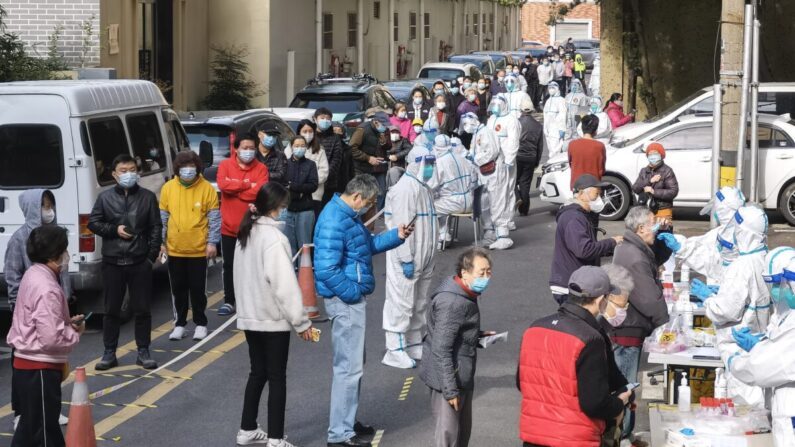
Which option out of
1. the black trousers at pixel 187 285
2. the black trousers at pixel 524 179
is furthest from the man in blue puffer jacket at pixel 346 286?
the black trousers at pixel 524 179

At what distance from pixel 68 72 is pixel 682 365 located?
16.5 m

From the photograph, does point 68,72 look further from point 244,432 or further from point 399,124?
point 244,432

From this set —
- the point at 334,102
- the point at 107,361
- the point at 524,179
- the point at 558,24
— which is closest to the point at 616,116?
the point at 524,179

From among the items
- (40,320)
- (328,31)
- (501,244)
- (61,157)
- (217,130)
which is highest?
(328,31)

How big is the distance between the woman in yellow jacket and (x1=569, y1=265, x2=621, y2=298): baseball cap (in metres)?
5.84

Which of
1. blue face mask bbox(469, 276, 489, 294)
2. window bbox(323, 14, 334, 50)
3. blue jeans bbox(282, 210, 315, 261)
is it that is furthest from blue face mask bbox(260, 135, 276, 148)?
window bbox(323, 14, 334, 50)

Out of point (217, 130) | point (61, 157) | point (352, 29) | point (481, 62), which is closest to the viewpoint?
point (61, 157)

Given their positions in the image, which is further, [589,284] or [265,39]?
[265,39]

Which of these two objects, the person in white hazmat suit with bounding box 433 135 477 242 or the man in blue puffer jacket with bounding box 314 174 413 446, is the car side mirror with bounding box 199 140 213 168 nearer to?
the person in white hazmat suit with bounding box 433 135 477 242

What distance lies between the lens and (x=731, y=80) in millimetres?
15477

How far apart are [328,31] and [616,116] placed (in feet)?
55.5

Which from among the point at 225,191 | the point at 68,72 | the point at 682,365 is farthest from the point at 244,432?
the point at 68,72

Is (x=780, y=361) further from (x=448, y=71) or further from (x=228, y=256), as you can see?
(x=448, y=71)

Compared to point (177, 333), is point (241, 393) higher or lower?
lower
